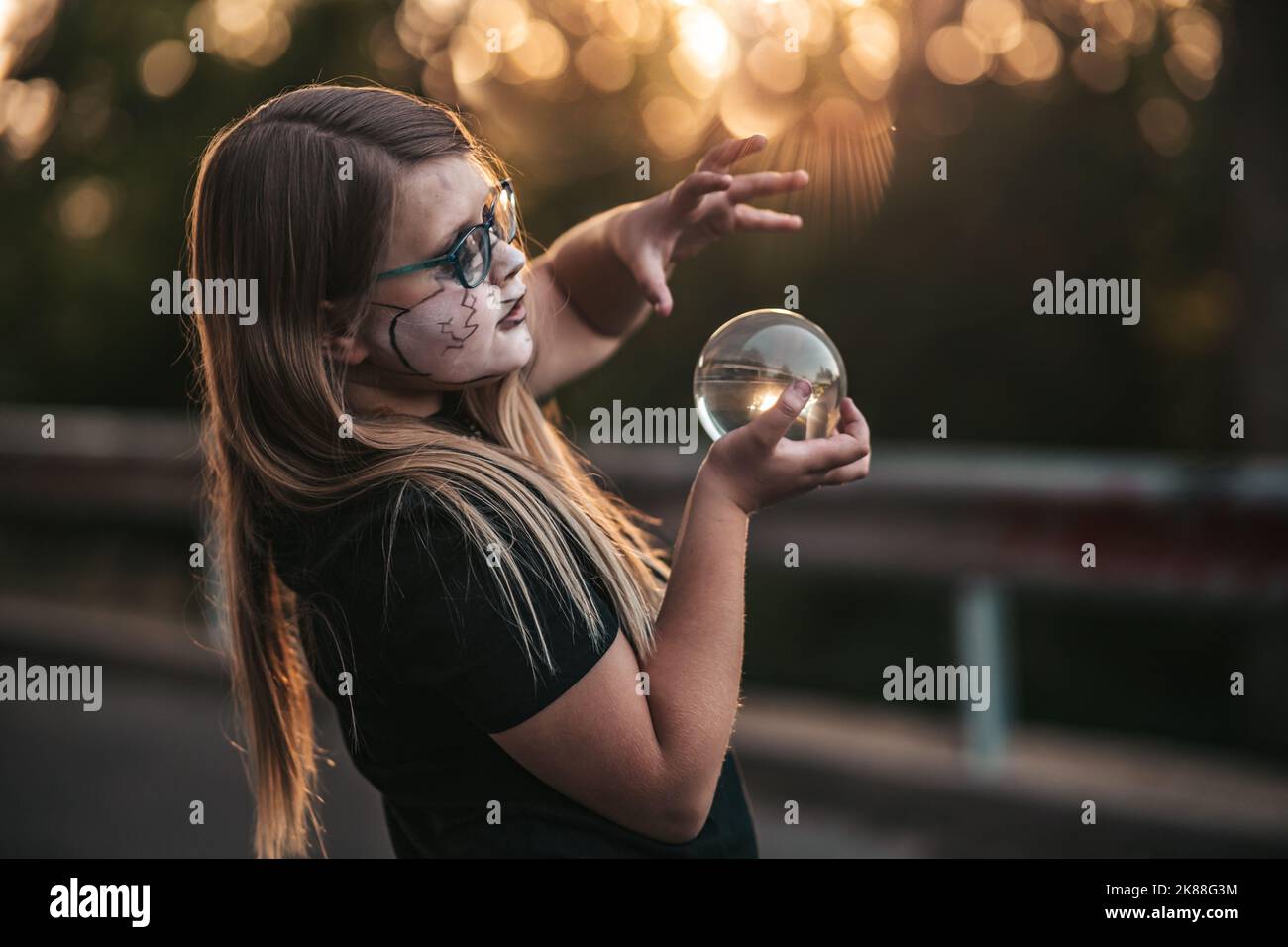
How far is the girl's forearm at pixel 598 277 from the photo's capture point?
255cm

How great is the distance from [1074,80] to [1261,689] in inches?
127

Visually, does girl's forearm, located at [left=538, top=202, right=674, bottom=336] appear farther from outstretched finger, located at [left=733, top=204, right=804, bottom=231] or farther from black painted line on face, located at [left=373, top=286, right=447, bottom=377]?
black painted line on face, located at [left=373, top=286, right=447, bottom=377]

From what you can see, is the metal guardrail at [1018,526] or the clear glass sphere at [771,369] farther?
the metal guardrail at [1018,526]

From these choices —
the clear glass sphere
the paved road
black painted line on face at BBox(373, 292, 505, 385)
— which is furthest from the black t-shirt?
the paved road

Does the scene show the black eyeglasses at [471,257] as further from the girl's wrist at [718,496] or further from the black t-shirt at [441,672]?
the girl's wrist at [718,496]

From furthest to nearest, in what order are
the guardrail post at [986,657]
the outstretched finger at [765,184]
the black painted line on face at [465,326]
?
the guardrail post at [986,657], the outstretched finger at [765,184], the black painted line on face at [465,326]

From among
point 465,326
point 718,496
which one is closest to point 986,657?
point 718,496

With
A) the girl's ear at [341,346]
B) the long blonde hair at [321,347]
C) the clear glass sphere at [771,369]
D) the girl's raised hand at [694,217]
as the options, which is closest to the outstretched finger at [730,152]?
the girl's raised hand at [694,217]

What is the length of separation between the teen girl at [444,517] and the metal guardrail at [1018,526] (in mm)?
2732

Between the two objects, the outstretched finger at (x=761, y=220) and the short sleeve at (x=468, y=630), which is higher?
the outstretched finger at (x=761, y=220)

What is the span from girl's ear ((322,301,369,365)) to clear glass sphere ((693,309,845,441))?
0.59m

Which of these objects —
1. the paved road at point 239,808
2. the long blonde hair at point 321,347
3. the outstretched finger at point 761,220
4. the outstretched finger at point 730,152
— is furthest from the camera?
the paved road at point 239,808

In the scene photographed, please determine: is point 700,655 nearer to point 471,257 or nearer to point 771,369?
point 771,369

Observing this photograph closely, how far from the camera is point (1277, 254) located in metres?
5.53
